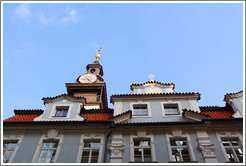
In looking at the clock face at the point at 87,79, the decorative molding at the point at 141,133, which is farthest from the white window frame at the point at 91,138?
the clock face at the point at 87,79

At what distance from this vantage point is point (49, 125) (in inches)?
576

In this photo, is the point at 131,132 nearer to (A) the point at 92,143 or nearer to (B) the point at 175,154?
(A) the point at 92,143

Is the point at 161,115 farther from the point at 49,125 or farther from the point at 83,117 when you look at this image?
the point at 49,125

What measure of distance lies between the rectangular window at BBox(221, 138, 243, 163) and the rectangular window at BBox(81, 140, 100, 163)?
700 centimetres

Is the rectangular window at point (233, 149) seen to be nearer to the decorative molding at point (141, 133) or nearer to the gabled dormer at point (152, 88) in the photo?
the decorative molding at point (141, 133)

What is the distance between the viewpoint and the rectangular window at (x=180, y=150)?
12.7 metres

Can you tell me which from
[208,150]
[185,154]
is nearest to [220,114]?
[208,150]

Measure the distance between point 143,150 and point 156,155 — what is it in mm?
827

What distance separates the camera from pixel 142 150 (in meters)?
13.2

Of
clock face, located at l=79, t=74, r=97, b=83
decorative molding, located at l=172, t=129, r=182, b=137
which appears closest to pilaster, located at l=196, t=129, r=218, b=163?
decorative molding, located at l=172, t=129, r=182, b=137

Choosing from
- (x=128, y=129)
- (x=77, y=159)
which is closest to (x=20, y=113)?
(x=77, y=159)

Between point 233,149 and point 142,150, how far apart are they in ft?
15.8

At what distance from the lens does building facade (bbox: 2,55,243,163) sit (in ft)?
42.0

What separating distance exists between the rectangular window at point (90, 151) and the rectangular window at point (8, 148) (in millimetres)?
4025
